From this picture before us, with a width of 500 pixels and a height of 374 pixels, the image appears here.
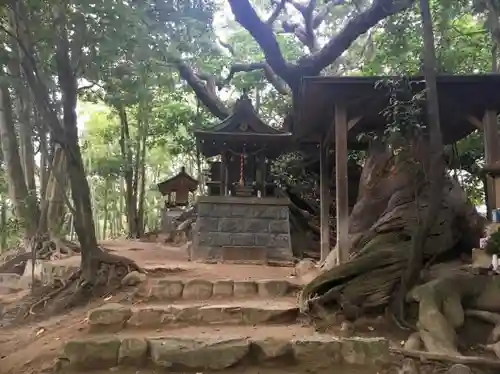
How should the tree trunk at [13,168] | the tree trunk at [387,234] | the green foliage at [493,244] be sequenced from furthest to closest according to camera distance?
the tree trunk at [13,168] < the tree trunk at [387,234] < the green foliage at [493,244]

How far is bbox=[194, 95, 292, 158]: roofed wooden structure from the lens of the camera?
10.1 metres

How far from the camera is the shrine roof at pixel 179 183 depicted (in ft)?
60.5

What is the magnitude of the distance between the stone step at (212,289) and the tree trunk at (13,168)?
451 centimetres

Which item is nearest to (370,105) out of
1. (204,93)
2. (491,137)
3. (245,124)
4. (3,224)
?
(491,137)

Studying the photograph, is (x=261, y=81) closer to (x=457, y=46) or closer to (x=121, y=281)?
(x=457, y=46)

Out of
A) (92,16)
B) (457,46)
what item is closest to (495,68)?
(457,46)

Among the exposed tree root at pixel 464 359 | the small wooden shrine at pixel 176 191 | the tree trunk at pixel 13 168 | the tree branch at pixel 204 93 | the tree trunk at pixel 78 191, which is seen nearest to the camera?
the exposed tree root at pixel 464 359

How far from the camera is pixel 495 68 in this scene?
10211mm

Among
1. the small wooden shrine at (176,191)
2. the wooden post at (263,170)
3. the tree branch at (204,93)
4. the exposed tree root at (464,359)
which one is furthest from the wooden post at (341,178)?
the small wooden shrine at (176,191)

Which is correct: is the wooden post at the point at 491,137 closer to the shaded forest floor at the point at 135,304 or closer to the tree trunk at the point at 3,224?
the shaded forest floor at the point at 135,304

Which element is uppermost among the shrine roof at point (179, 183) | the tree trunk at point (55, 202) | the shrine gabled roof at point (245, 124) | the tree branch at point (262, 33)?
the tree branch at point (262, 33)

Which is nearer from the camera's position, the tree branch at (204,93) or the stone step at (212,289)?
the stone step at (212,289)

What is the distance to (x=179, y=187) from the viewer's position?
18.7 meters

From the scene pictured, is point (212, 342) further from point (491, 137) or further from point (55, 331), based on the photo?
point (491, 137)
